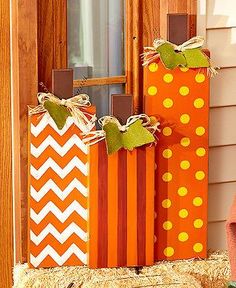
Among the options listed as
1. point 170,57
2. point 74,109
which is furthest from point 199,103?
point 74,109

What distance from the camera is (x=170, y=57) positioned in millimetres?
2430

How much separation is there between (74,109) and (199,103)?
14.8 inches

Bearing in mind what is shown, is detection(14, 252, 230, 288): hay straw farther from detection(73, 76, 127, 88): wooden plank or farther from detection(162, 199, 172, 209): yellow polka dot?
detection(73, 76, 127, 88): wooden plank

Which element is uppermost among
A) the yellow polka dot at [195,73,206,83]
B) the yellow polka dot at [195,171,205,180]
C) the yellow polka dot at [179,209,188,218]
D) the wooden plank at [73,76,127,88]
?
the yellow polka dot at [195,73,206,83]

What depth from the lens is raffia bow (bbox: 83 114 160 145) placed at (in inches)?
94.7

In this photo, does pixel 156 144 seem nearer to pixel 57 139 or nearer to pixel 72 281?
pixel 57 139

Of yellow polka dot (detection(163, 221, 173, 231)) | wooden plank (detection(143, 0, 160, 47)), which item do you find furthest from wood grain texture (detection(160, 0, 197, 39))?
yellow polka dot (detection(163, 221, 173, 231))

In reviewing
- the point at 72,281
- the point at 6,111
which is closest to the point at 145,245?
the point at 72,281

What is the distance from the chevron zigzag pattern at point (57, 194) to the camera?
241cm

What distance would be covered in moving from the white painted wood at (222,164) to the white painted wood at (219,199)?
0.08 feet

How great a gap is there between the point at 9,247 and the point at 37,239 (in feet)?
0.71

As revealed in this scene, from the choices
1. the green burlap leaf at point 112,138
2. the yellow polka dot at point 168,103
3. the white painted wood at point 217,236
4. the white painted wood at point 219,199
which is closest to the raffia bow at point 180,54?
the yellow polka dot at point 168,103

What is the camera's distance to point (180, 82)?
247 cm

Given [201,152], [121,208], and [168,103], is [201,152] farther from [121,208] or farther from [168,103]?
[121,208]
